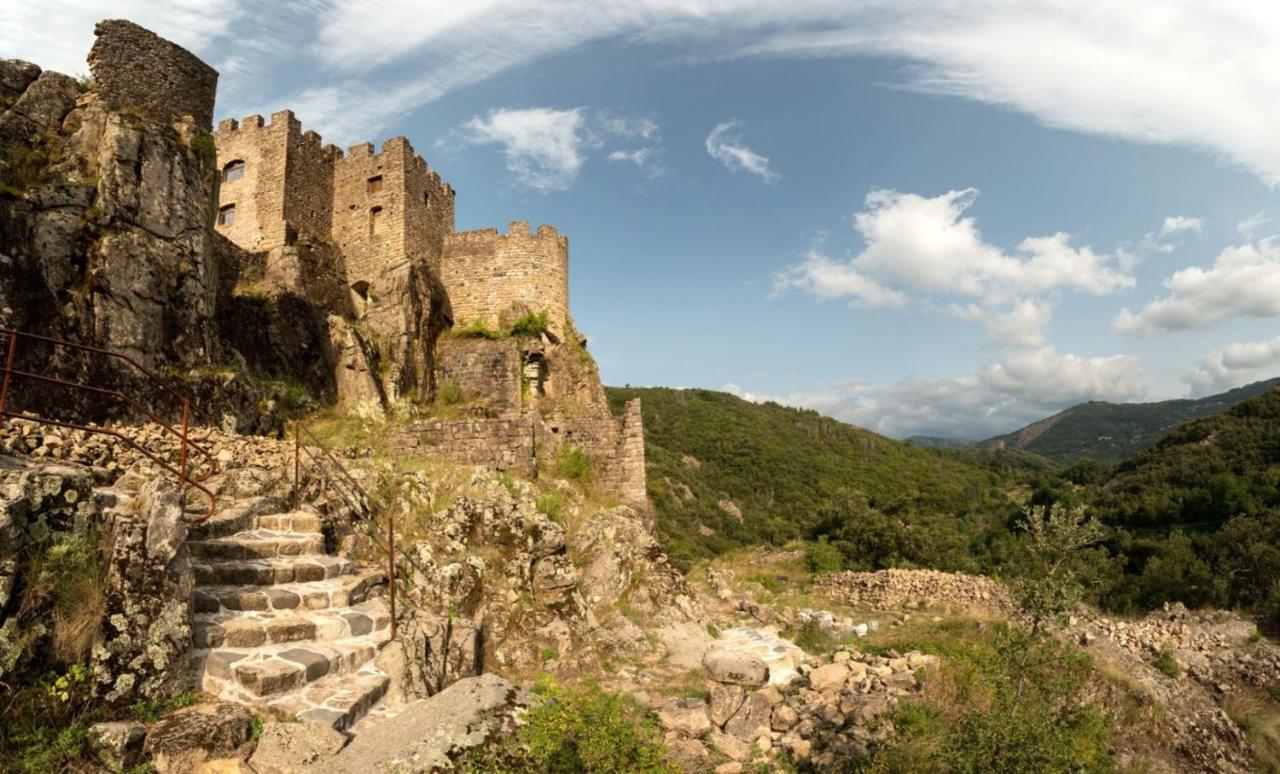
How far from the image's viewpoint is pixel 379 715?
5535mm

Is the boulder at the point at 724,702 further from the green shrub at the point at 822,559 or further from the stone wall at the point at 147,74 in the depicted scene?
the stone wall at the point at 147,74

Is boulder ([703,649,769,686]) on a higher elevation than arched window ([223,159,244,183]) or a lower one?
lower

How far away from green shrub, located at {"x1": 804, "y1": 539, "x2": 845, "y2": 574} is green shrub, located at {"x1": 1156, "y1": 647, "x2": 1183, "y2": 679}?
9497mm

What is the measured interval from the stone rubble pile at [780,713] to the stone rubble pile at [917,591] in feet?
24.7

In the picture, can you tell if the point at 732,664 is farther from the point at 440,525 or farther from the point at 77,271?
the point at 77,271

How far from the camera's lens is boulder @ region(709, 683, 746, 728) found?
9.34m

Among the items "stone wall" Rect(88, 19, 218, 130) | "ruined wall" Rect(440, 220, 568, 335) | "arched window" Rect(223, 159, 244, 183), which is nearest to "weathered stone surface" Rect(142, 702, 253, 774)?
"stone wall" Rect(88, 19, 218, 130)

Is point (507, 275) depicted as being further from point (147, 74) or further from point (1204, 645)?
point (1204, 645)

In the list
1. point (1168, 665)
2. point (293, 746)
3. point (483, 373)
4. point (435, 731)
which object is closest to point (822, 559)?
point (1168, 665)

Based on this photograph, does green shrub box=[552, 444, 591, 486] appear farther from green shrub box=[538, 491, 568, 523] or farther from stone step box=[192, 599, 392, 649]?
stone step box=[192, 599, 392, 649]

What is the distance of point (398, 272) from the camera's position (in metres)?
19.6

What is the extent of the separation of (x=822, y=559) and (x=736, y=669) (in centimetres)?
1454

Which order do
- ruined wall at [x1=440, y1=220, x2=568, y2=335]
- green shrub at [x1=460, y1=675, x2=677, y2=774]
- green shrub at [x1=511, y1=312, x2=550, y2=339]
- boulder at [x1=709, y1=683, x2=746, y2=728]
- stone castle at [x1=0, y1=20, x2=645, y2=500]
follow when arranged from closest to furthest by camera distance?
green shrub at [x1=460, y1=675, x2=677, y2=774] → boulder at [x1=709, y1=683, x2=746, y2=728] → stone castle at [x1=0, y1=20, x2=645, y2=500] → green shrub at [x1=511, y1=312, x2=550, y2=339] → ruined wall at [x1=440, y1=220, x2=568, y2=335]

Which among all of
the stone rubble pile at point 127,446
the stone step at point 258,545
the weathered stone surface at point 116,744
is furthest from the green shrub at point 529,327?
Result: the weathered stone surface at point 116,744
